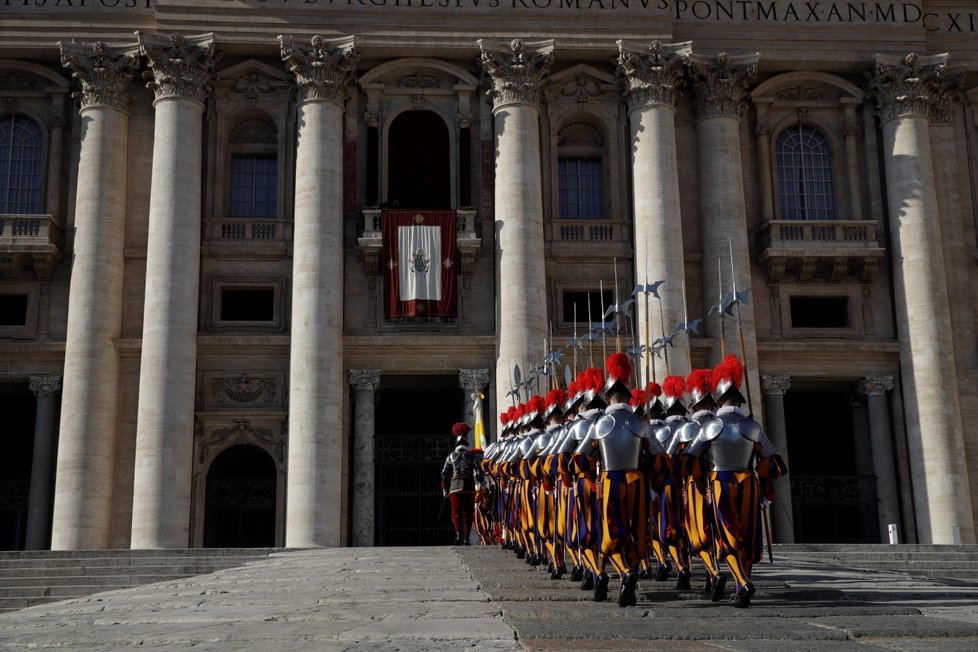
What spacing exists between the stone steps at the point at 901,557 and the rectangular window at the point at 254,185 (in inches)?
681

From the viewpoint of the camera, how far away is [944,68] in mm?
32312

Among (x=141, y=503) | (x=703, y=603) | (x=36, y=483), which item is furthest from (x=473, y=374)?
(x=703, y=603)

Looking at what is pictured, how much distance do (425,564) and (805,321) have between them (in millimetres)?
19272

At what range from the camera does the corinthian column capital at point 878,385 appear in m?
31.7

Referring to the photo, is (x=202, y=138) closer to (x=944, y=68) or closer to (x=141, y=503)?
(x=141, y=503)

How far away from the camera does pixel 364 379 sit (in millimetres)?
30562

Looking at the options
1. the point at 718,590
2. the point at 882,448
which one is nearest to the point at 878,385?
the point at 882,448

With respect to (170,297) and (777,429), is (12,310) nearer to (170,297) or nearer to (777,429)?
(170,297)

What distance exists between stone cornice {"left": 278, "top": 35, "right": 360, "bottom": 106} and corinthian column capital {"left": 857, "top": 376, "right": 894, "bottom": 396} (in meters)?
16.8

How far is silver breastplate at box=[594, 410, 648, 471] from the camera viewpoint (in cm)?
1200

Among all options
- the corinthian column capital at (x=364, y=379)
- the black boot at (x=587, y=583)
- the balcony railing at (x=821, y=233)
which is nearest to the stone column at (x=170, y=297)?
the corinthian column capital at (x=364, y=379)

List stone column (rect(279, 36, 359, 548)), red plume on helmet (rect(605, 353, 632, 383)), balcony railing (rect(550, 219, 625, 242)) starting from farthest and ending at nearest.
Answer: balcony railing (rect(550, 219, 625, 242)) < stone column (rect(279, 36, 359, 548)) < red plume on helmet (rect(605, 353, 632, 383))

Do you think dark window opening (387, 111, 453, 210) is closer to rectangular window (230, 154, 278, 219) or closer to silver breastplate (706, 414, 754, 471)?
rectangular window (230, 154, 278, 219)

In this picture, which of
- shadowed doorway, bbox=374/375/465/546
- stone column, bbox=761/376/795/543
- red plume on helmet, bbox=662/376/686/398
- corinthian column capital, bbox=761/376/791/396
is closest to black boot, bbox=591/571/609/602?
red plume on helmet, bbox=662/376/686/398
